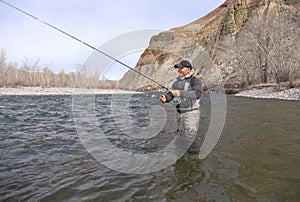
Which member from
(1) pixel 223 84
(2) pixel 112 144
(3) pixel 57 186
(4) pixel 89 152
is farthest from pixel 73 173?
(1) pixel 223 84

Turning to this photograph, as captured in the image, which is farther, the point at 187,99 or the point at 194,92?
the point at 187,99

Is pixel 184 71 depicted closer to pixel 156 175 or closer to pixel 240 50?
pixel 156 175

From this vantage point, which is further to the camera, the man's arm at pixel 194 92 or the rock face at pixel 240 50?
the rock face at pixel 240 50

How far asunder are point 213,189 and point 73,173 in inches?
110

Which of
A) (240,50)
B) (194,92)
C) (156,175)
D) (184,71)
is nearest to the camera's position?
(156,175)

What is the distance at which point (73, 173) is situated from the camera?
452cm

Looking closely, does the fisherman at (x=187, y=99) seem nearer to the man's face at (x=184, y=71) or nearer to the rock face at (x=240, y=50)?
the man's face at (x=184, y=71)

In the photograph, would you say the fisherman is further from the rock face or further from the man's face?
the rock face

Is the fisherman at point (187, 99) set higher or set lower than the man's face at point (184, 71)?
lower

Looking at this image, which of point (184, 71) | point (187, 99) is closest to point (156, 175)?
point (187, 99)

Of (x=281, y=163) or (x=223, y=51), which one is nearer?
(x=281, y=163)

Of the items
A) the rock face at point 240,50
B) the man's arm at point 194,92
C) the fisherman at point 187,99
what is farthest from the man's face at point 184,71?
the rock face at point 240,50

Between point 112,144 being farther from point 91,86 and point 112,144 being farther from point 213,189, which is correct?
point 91,86

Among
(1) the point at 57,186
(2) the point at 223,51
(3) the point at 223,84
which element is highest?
(2) the point at 223,51
